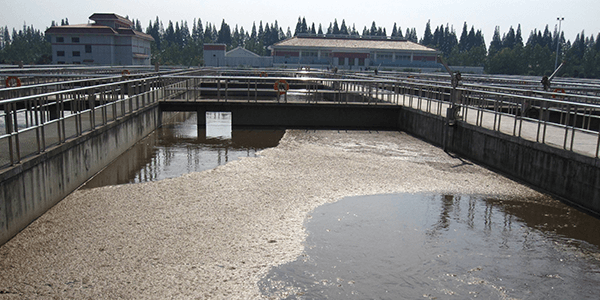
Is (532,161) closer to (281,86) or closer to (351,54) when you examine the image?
(281,86)

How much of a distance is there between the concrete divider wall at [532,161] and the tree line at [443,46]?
191 feet

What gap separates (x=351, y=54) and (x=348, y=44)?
5097mm

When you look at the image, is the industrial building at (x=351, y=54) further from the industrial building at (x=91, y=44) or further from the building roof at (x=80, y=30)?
the building roof at (x=80, y=30)

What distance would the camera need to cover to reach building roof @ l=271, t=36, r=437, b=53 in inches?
3809

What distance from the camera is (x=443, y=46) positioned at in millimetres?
172125

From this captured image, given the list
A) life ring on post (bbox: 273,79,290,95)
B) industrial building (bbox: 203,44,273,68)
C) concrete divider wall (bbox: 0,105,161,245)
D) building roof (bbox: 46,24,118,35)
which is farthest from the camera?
industrial building (bbox: 203,44,273,68)

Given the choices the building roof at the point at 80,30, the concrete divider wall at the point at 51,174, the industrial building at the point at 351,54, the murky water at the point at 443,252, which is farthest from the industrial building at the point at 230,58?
the murky water at the point at 443,252

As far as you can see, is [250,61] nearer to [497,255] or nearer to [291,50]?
[291,50]

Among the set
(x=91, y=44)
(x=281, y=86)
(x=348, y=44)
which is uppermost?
(x=348, y=44)

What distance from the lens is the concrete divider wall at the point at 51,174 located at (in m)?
7.41

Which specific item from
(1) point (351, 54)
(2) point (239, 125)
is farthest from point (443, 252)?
(1) point (351, 54)

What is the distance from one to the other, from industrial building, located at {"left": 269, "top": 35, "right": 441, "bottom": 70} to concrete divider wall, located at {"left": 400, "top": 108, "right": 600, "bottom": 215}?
77756mm

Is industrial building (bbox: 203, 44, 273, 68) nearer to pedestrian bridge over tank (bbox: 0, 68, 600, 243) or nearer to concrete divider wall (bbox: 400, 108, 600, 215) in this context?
pedestrian bridge over tank (bbox: 0, 68, 600, 243)

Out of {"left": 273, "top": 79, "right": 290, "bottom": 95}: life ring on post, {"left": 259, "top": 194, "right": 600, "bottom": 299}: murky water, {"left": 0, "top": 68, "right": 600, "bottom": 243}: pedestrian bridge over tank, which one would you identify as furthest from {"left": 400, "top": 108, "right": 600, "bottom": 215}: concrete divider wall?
{"left": 273, "top": 79, "right": 290, "bottom": 95}: life ring on post
